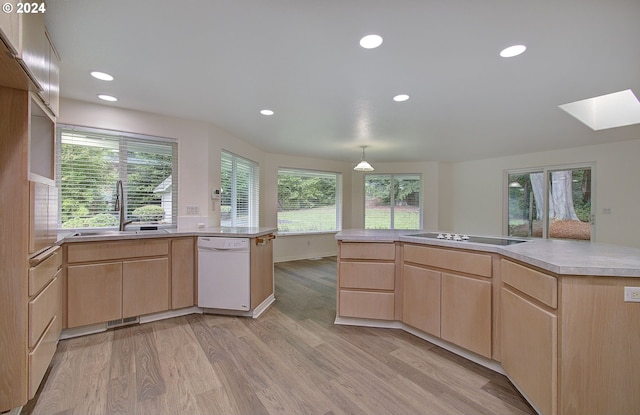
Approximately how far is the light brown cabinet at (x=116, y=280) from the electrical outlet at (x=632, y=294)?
3.46 meters

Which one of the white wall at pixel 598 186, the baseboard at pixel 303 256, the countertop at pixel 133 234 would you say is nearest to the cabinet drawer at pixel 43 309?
the countertop at pixel 133 234

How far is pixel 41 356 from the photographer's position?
1.67 m

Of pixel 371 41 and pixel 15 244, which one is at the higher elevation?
pixel 371 41

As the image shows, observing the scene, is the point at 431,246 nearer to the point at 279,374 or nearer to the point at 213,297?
the point at 279,374

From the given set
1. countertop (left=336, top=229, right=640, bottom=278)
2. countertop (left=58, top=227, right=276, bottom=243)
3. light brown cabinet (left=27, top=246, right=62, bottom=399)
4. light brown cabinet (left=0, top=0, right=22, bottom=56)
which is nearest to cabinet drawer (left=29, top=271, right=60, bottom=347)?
light brown cabinet (left=27, top=246, right=62, bottom=399)

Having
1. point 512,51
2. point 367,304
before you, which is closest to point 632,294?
A: point 512,51

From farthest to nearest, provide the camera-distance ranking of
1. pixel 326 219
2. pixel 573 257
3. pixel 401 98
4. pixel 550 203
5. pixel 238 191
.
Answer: pixel 326 219
pixel 550 203
pixel 238 191
pixel 401 98
pixel 573 257

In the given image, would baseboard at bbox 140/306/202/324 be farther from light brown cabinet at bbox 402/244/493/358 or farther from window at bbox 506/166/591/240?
window at bbox 506/166/591/240

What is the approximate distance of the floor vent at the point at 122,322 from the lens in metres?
2.55

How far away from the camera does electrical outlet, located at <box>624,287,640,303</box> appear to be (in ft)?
4.33

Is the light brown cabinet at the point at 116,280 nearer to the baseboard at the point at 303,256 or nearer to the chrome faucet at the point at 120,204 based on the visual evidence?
the chrome faucet at the point at 120,204

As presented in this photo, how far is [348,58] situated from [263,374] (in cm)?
241

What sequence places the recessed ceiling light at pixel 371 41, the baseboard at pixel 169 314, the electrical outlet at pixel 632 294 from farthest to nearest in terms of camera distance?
the baseboard at pixel 169 314 < the recessed ceiling light at pixel 371 41 < the electrical outlet at pixel 632 294

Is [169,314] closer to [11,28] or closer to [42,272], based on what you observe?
[42,272]
